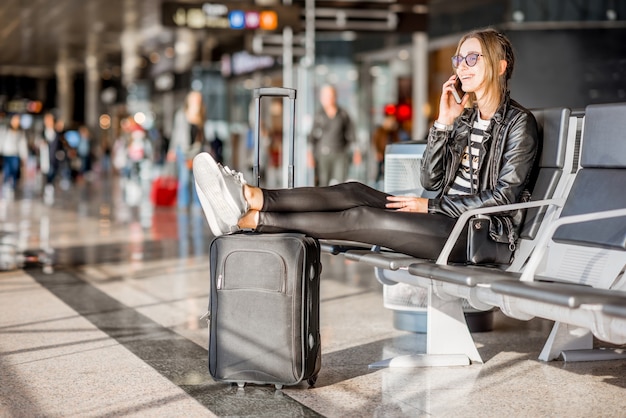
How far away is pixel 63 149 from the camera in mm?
27469

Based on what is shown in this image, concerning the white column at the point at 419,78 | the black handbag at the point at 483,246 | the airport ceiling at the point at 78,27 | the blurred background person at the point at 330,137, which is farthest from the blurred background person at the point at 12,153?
the black handbag at the point at 483,246

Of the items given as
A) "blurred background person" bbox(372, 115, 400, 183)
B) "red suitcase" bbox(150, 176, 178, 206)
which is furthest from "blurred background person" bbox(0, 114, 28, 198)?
"blurred background person" bbox(372, 115, 400, 183)

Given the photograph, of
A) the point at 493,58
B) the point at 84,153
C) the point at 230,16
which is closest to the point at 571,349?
the point at 493,58

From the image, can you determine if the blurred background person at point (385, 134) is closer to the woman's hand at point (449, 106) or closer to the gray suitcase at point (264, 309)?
the woman's hand at point (449, 106)

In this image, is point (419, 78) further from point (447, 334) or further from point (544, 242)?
point (544, 242)

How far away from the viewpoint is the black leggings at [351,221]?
4645 mm

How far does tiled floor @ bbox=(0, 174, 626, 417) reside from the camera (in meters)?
4.24

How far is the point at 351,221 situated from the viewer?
15.5 feet

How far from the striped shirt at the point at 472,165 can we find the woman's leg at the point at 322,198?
463mm

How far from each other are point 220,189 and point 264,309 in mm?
554

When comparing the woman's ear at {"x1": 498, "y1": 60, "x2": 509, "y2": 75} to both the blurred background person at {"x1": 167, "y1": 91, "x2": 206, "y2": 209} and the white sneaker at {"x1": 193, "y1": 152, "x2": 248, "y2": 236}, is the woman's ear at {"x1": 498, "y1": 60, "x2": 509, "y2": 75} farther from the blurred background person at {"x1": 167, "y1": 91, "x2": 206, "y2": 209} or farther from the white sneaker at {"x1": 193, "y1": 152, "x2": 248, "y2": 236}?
the blurred background person at {"x1": 167, "y1": 91, "x2": 206, "y2": 209}

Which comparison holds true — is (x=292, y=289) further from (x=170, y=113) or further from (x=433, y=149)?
(x=170, y=113)

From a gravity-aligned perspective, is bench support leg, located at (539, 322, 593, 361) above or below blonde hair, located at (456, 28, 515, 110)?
below

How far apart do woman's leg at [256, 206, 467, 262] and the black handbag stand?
0.06 metres
